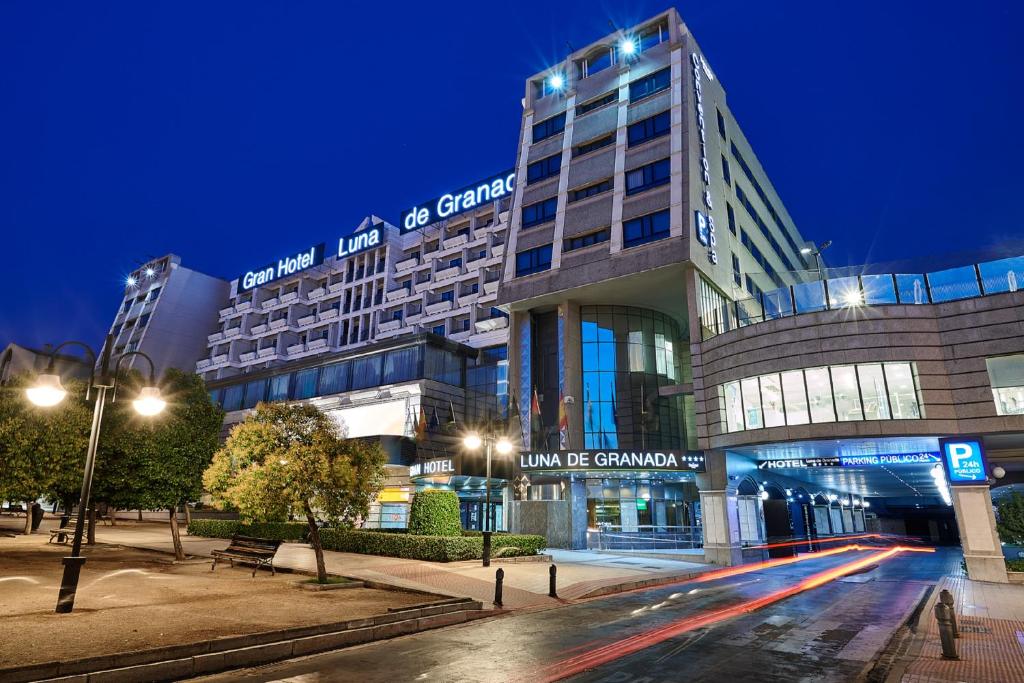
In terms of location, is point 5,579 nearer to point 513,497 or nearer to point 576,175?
point 513,497

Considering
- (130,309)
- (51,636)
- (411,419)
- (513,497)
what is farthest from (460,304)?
(130,309)

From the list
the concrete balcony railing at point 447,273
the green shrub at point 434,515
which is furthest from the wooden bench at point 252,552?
the concrete balcony railing at point 447,273

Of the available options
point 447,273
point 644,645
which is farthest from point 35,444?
point 447,273

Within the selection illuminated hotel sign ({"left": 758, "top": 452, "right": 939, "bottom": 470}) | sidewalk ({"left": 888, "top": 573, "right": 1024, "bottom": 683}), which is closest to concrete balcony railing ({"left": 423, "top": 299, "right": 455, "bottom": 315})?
illuminated hotel sign ({"left": 758, "top": 452, "right": 939, "bottom": 470})

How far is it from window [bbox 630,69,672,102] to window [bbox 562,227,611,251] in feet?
36.4

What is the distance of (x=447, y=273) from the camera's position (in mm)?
61250

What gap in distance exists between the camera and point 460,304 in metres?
58.9

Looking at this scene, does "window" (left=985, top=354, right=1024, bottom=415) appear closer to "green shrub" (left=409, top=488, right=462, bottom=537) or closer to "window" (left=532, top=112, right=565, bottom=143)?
"green shrub" (left=409, top=488, right=462, bottom=537)

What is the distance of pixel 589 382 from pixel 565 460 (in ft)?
30.7

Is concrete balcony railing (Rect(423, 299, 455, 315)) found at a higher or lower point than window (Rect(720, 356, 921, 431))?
higher

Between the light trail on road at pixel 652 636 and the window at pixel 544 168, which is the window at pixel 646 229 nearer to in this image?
the window at pixel 544 168

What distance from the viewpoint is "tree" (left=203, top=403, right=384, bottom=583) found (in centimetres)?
1714

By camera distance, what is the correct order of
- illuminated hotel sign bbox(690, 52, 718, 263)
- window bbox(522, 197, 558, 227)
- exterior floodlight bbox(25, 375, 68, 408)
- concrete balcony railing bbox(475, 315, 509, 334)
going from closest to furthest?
exterior floodlight bbox(25, 375, 68, 408) → illuminated hotel sign bbox(690, 52, 718, 263) → window bbox(522, 197, 558, 227) → concrete balcony railing bbox(475, 315, 509, 334)

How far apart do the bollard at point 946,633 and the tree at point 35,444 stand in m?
22.6
